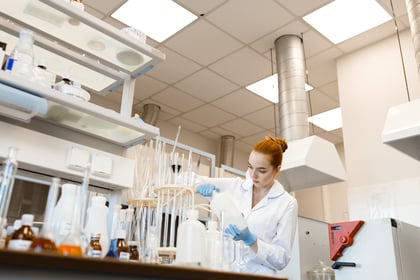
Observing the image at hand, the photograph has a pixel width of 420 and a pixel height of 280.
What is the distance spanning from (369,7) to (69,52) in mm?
2498

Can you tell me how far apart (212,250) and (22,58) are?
818mm

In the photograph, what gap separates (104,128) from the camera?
4.62 feet

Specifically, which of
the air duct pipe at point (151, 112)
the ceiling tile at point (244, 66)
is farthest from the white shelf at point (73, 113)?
the air duct pipe at point (151, 112)

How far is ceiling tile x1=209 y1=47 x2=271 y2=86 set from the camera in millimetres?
3683

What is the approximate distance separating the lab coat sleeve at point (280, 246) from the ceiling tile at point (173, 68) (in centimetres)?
234

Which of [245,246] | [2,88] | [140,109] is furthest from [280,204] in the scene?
[140,109]

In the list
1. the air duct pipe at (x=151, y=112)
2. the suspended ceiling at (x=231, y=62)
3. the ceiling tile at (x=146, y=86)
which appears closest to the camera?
the suspended ceiling at (x=231, y=62)

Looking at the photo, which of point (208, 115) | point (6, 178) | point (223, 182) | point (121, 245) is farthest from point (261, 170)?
point (208, 115)

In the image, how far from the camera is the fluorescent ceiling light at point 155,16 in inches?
122

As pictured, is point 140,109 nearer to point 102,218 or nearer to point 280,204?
point 280,204

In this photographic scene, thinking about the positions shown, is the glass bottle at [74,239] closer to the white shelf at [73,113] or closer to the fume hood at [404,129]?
the white shelf at [73,113]

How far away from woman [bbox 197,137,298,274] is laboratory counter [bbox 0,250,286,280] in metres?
0.80

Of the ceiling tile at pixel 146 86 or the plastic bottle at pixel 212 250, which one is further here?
the ceiling tile at pixel 146 86

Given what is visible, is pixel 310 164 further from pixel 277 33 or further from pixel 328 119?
pixel 328 119
